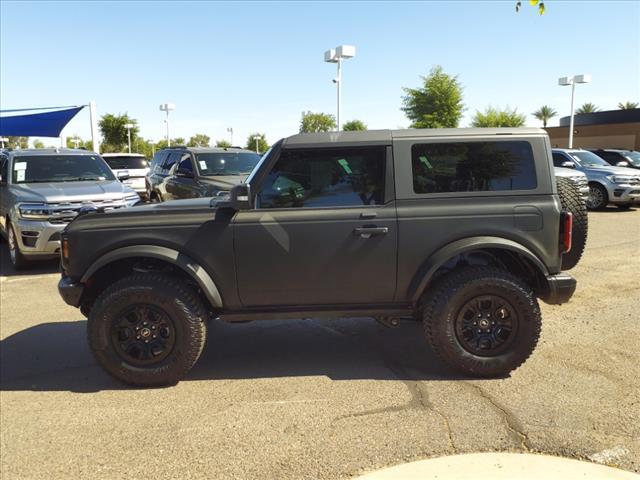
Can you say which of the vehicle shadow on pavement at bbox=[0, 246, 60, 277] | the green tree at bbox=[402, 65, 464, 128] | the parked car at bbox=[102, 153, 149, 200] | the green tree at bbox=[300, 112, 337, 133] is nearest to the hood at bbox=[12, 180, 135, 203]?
the vehicle shadow on pavement at bbox=[0, 246, 60, 277]

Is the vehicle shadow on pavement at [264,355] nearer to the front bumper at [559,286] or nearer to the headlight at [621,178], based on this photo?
the front bumper at [559,286]

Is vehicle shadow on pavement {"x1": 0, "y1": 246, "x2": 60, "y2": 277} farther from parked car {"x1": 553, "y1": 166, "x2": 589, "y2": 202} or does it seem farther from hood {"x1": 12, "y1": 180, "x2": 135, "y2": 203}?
parked car {"x1": 553, "y1": 166, "x2": 589, "y2": 202}

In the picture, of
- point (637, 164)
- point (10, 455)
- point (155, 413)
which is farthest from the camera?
point (637, 164)

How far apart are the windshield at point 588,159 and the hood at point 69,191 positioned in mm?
12789

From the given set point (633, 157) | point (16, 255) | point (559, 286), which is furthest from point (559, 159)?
point (16, 255)

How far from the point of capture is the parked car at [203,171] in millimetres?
9820

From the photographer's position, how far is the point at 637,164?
1628 cm

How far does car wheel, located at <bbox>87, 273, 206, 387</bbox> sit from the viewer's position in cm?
388

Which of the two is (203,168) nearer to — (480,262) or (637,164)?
(480,262)

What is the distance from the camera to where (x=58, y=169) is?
30.0 feet

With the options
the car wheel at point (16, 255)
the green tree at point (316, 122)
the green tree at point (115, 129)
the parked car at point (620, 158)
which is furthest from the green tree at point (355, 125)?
the car wheel at point (16, 255)

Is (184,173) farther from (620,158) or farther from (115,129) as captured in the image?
(115,129)

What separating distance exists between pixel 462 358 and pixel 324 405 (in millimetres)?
1116

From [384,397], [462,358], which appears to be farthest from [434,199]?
[384,397]
